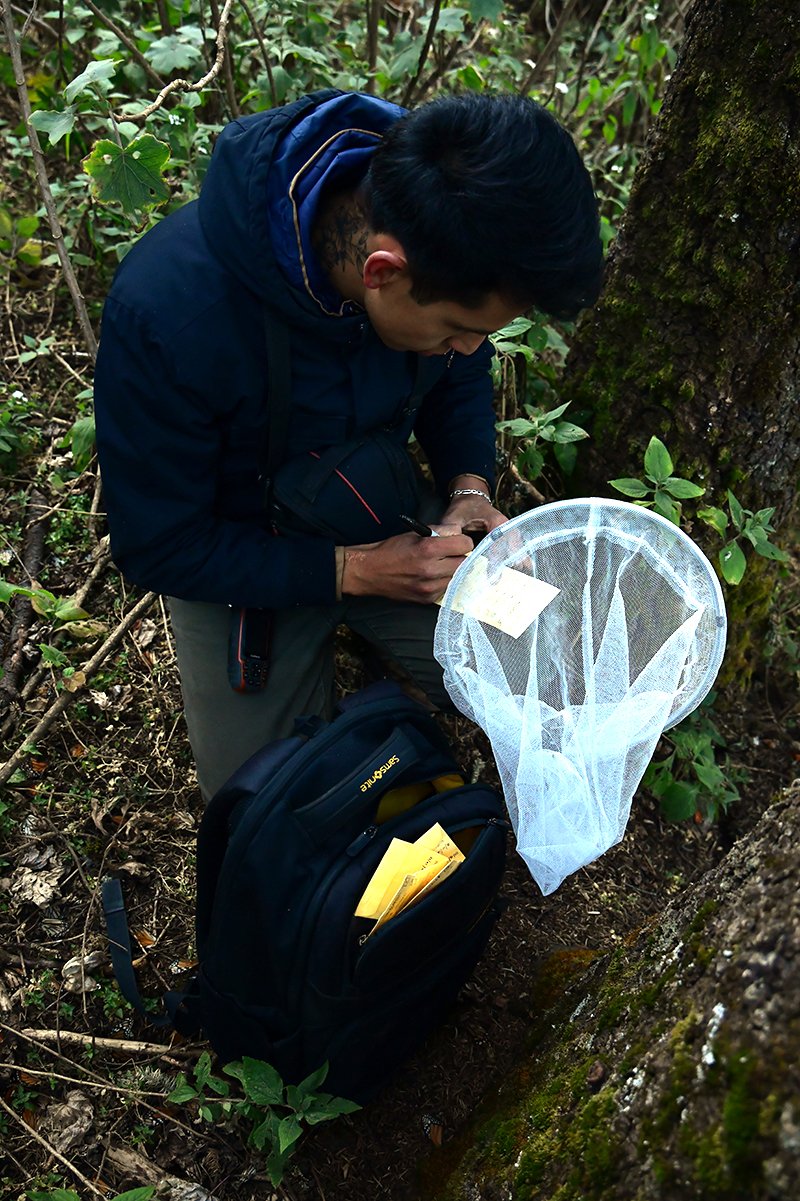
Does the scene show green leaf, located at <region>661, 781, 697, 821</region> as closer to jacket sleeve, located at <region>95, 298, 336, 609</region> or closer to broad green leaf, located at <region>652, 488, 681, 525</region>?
broad green leaf, located at <region>652, 488, 681, 525</region>

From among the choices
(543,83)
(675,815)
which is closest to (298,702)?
(675,815)

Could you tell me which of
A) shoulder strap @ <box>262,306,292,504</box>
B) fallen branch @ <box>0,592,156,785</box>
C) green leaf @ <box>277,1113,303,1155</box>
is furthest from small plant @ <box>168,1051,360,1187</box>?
shoulder strap @ <box>262,306,292,504</box>

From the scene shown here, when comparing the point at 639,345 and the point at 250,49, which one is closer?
the point at 639,345

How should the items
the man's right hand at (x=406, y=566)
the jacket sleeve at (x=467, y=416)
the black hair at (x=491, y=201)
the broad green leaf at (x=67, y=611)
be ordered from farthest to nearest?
the broad green leaf at (x=67, y=611) → the jacket sleeve at (x=467, y=416) → the man's right hand at (x=406, y=566) → the black hair at (x=491, y=201)

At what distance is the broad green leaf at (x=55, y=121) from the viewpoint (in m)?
2.25

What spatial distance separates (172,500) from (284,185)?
670mm

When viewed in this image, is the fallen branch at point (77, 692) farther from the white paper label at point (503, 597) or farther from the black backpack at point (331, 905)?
the white paper label at point (503, 597)

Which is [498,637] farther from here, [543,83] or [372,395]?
[543,83]

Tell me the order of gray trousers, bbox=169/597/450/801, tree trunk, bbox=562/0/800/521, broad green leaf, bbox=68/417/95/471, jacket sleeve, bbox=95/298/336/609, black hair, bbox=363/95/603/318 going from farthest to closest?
broad green leaf, bbox=68/417/95/471, gray trousers, bbox=169/597/450/801, tree trunk, bbox=562/0/800/521, jacket sleeve, bbox=95/298/336/609, black hair, bbox=363/95/603/318

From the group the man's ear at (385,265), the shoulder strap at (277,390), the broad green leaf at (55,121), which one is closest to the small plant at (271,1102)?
the shoulder strap at (277,390)

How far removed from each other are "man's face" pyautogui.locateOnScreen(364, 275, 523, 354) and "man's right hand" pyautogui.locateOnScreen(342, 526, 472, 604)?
0.45 meters

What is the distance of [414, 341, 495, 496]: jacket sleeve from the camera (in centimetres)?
248

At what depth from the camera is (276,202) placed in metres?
1.80

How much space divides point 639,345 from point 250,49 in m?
2.09
